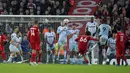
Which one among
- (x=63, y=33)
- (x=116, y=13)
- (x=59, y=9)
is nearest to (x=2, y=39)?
(x=63, y=33)

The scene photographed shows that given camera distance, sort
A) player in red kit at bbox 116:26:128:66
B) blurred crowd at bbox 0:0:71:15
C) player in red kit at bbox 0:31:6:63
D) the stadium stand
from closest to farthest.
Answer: player in red kit at bbox 116:26:128:66 → player in red kit at bbox 0:31:6:63 → the stadium stand → blurred crowd at bbox 0:0:71:15

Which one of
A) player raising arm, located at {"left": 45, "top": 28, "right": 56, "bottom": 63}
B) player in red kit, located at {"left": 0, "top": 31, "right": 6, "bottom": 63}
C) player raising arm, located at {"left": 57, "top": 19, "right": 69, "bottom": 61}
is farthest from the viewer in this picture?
player raising arm, located at {"left": 45, "top": 28, "right": 56, "bottom": 63}

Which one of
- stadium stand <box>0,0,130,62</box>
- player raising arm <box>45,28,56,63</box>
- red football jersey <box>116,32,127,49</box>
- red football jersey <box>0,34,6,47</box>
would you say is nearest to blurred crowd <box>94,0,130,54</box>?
stadium stand <box>0,0,130,62</box>

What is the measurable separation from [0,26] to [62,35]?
122 inches

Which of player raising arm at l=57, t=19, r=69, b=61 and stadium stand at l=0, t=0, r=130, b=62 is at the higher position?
stadium stand at l=0, t=0, r=130, b=62

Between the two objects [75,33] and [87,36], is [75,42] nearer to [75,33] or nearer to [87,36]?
[75,33]

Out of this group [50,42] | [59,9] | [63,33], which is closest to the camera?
[63,33]

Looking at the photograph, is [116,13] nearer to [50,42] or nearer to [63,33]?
[63,33]

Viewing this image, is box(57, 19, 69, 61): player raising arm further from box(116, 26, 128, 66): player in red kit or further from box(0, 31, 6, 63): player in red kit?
box(116, 26, 128, 66): player in red kit

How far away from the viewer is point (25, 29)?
Result: 2700 centimetres

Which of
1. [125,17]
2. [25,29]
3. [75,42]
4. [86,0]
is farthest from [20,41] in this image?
[86,0]

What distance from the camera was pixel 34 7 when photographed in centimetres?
3094

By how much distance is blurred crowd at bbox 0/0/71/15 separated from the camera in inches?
1197

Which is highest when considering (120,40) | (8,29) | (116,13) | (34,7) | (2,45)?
(34,7)
